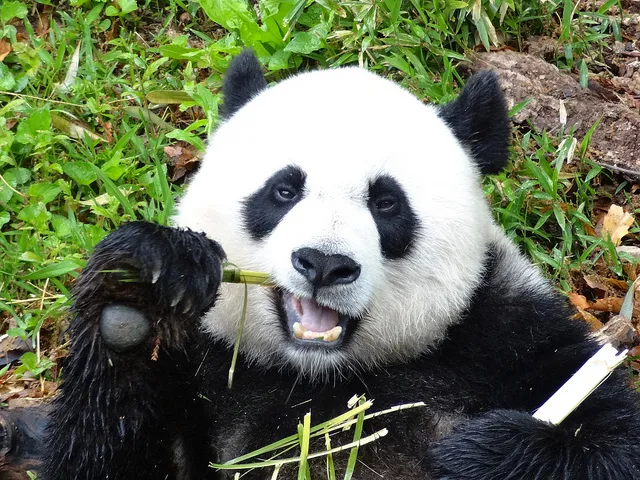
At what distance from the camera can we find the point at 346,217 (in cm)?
400

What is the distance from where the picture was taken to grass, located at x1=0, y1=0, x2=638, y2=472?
20.5 feet

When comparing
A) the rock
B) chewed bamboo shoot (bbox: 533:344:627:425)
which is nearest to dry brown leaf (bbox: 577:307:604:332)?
the rock

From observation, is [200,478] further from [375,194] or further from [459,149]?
[459,149]

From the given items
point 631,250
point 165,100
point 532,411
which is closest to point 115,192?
point 165,100

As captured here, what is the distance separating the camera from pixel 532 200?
21.7 ft

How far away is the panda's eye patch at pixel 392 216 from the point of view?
4.29 m

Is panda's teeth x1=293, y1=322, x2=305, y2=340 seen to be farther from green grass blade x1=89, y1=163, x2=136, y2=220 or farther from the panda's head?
green grass blade x1=89, y1=163, x2=136, y2=220

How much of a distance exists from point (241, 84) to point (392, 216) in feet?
4.27

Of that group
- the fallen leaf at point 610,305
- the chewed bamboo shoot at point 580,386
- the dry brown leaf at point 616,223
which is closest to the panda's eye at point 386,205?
the chewed bamboo shoot at point 580,386

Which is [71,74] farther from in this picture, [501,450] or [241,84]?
[501,450]

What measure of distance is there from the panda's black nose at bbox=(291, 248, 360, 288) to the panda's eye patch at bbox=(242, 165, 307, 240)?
18.0 inches

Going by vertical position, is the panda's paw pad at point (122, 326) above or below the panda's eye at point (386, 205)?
below

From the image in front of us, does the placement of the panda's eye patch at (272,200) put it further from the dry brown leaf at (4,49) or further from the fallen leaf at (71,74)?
the dry brown leaf at (4,49)

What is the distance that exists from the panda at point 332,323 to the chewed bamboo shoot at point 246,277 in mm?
84
